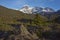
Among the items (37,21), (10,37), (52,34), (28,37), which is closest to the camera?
(10,37)

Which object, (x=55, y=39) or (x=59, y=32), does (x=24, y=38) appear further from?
(x=59, y=32)

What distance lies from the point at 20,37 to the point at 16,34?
0.82m

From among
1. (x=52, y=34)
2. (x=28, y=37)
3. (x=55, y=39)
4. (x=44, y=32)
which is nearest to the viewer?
(x=28, y=37)

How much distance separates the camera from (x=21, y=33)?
3591cm

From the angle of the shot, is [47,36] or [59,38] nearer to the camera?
[59,38]

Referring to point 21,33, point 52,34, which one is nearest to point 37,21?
point 52,34

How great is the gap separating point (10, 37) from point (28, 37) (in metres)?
3.62

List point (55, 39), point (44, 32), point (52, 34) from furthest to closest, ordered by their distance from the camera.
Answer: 1. point (44, 32)
2. point (52, 34)
3. point (55, 39)

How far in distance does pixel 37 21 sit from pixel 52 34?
98.2 feet

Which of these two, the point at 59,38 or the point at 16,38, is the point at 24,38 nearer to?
the point at 16,38

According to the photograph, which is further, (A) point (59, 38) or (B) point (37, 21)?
(B) point (37, 21)

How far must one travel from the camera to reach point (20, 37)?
34656 millimetres

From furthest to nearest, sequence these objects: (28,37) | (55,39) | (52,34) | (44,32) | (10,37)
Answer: (44,32), (52,34), (55,39), (28,37), (10,37)

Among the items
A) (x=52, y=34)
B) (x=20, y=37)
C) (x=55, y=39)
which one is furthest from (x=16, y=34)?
(x=52, y=34)
